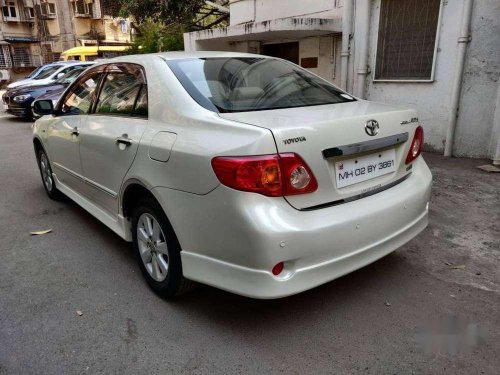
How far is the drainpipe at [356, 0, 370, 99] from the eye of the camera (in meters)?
7.07

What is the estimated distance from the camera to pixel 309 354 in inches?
91.1

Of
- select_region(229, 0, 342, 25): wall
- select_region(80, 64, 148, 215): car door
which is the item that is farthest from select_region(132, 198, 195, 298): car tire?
select_region(229, 0, 342, 25): wall

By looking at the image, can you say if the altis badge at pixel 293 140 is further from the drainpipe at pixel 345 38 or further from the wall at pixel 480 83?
the drainpipe at pixel 345 38

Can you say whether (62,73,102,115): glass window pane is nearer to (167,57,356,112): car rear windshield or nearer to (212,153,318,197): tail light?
(167,57,356,112): car rear windshield

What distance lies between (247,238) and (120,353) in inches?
40.2

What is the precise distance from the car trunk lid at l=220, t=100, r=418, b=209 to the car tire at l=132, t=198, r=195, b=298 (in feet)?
2.62

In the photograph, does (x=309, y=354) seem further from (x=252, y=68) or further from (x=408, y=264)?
(x=252, y=68)

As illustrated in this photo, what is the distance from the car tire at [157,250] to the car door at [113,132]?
35cm

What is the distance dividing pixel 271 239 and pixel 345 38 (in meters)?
6.44

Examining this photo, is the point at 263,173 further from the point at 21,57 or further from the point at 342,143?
the point at 21,57

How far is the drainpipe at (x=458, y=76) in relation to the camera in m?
5.85

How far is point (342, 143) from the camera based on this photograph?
7.66 feet

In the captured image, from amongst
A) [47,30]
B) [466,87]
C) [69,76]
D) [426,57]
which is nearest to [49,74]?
[69,76]

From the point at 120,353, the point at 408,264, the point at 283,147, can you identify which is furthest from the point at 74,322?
the point at 408,264
